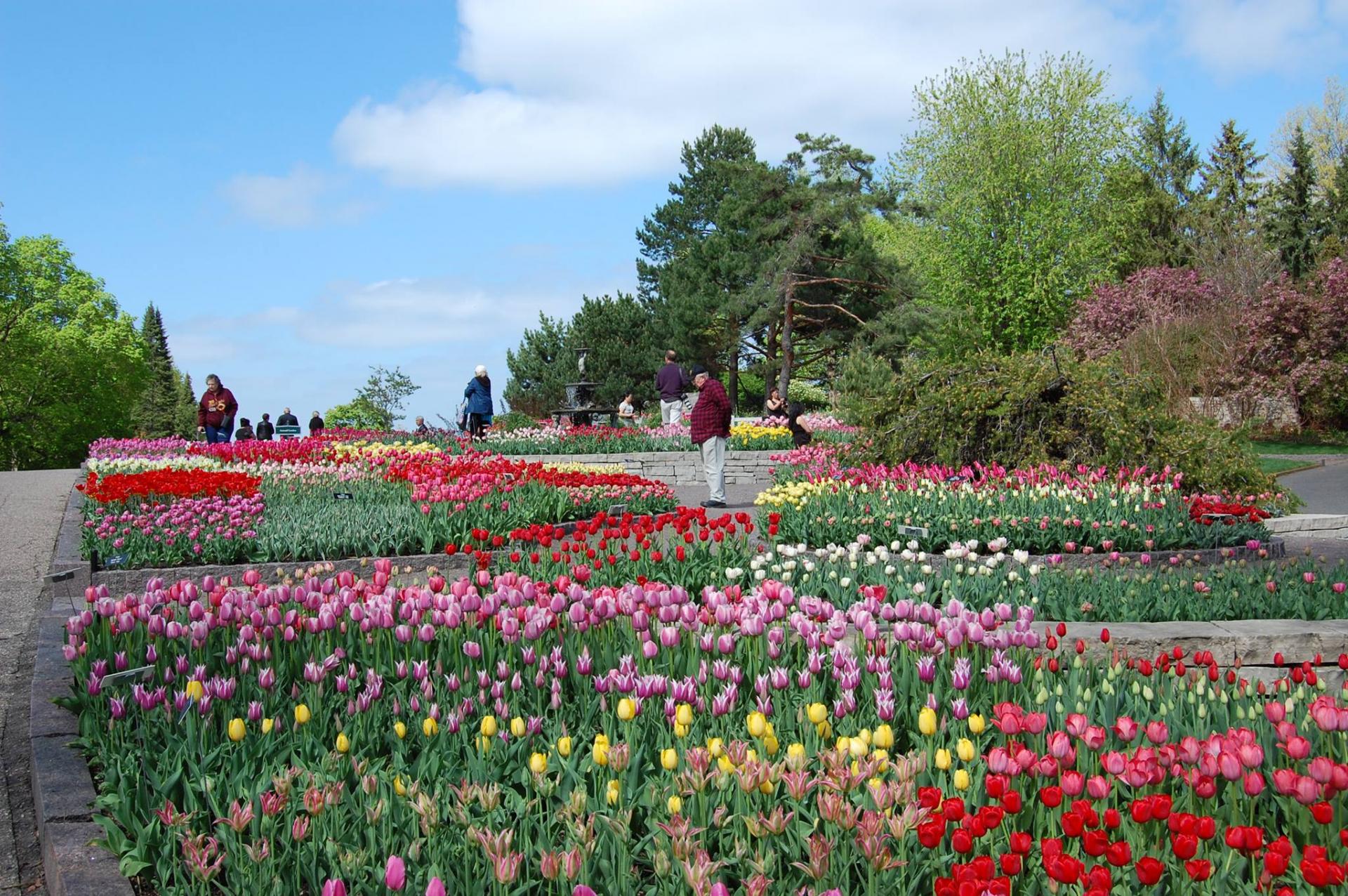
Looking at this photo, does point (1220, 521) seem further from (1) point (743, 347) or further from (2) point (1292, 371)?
Result: (1) point (743, 347)

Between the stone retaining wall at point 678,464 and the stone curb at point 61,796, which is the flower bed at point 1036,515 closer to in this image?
the stone curb at point 61,796

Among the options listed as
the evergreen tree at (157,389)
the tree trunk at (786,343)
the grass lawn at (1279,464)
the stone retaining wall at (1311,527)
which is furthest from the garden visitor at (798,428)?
the evergreen tree at (157,389)

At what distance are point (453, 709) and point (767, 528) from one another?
400cm

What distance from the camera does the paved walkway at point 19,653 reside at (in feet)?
11.5

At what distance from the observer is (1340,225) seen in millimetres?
39344

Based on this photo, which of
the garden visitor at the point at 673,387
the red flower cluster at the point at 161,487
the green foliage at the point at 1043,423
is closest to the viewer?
Answer: the red flower cluster at the point at 161,487

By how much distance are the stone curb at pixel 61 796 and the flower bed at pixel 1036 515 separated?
4072 mm

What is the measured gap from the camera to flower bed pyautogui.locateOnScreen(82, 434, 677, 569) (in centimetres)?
818

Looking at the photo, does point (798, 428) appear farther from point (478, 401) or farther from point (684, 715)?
point (684, 715)

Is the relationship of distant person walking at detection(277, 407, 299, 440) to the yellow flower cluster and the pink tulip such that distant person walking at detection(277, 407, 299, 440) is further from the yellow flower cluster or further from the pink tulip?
the pink tulip

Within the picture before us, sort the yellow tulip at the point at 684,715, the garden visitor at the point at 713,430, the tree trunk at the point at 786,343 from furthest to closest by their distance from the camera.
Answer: the tree trunk at the point at 786,343
the garden visitor at the point at 713,430
the yellow tulip at the point at 684,715

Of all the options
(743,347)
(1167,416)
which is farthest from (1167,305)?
(1167,416)

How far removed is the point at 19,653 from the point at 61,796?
3.45 m

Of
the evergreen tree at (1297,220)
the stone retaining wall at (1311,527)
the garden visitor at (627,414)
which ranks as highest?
the evergreen tree at (1297,220)
